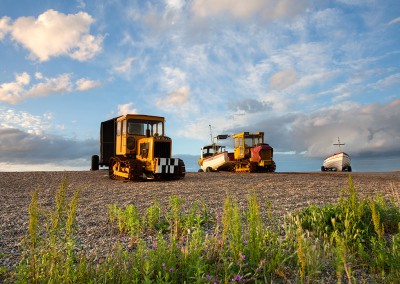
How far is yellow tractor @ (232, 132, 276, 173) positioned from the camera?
24.7 meters

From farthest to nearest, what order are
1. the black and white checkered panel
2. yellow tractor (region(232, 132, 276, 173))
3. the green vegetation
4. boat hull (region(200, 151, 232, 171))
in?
boat hull (region(200, 151, 232, 171))
yellow tractor (region(232, 132, 276, 173))
the black and white checkered panel
the green vegetation

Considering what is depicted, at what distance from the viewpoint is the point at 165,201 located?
9062mm

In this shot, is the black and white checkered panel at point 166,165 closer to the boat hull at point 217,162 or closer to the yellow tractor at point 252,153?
the yellow tractor at point 252,153

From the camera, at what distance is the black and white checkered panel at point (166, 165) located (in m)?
16.5

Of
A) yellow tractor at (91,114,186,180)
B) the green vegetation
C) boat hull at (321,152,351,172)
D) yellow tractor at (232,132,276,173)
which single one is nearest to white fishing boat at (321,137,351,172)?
boat hull at (321,152,351,172)

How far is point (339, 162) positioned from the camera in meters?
33.1

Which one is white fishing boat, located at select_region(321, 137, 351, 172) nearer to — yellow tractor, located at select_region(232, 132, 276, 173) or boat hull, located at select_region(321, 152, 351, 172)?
boat hull, located at select_region(321, 152, 351, 172)

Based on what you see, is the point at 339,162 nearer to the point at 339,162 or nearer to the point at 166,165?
the point at 339,162

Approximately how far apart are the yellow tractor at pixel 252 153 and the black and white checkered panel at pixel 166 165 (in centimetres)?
939

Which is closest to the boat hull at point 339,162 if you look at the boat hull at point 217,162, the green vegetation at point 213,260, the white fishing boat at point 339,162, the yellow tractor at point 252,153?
the white fishing boat at point 339,162

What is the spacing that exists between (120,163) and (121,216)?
1198 centimetres

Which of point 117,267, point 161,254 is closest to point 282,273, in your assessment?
point 161,254

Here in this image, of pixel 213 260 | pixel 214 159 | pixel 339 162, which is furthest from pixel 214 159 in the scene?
pixel 213 260

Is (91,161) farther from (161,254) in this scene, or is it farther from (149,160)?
(161,254)
